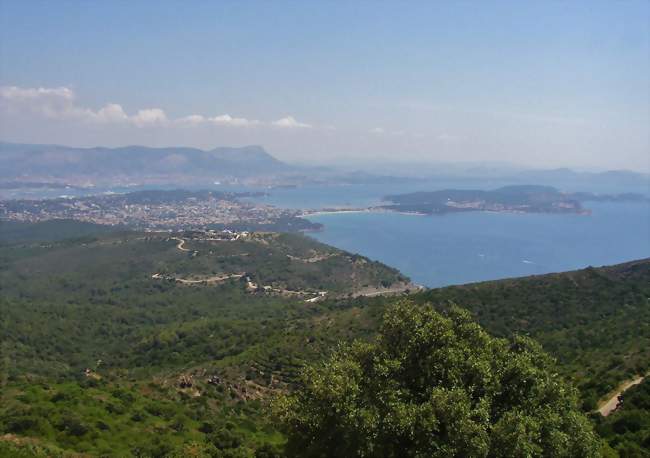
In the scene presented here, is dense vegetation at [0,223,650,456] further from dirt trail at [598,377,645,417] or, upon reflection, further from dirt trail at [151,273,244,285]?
dirt trail at [151,273,244,285]

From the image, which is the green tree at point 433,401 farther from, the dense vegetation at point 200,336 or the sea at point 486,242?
the sea at point 486,242

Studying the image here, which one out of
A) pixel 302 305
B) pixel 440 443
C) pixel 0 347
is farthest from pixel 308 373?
pixel 302 305

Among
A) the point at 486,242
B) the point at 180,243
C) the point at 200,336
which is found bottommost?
the point at 486,242

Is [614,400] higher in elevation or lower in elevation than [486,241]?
higher

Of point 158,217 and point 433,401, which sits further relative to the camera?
point 158,217

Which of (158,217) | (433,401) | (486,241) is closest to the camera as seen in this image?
(433,401)

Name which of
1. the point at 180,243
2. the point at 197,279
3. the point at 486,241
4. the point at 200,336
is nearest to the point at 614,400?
the point at 200,336

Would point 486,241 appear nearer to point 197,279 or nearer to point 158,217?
point 197,279
